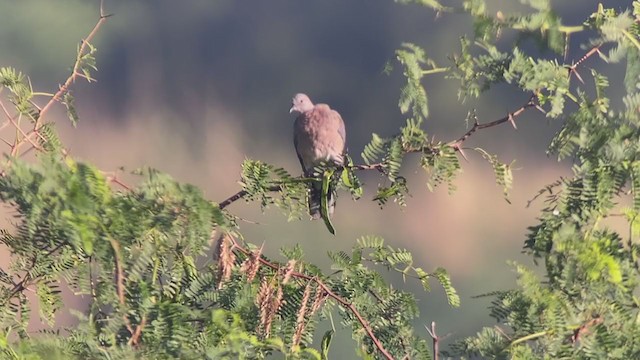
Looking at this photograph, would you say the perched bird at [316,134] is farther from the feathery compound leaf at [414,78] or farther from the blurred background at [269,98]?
the feathery compound leaf at [414,78]

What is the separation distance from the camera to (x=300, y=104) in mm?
5059

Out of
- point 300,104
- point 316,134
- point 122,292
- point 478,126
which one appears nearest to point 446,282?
point 478,126

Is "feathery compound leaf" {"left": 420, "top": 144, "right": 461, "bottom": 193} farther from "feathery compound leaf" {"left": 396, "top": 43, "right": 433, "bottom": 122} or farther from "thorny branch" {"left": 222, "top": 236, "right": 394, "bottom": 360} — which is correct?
"thorny branch" {"left": 222, "top": 236, "right": 394, "bottom": 360}

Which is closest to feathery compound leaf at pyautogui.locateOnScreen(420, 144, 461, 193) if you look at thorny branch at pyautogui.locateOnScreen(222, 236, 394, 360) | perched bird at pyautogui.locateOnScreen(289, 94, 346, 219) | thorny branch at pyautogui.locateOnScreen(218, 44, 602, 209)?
thorny branch at pyautogui.locateOnScreen(218, 44, 602, 209)

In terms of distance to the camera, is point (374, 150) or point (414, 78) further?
point (374, 150)

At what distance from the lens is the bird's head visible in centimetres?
503

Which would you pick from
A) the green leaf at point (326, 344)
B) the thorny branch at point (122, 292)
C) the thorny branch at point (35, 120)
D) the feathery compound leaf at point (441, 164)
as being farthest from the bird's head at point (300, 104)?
the thorny branch at point (122, 292)

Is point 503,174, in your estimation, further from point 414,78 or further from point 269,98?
point 269,98

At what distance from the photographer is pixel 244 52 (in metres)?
5.85

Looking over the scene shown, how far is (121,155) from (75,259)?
2.96 metres

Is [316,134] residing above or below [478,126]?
above

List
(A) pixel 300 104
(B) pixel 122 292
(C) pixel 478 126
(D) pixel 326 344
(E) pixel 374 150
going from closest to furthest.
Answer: (B) pixel 122 292 → (D) pixel 326 344 → (C) pixel 478 126 → (E) pixel 374 150 → (A) pixel 300 104

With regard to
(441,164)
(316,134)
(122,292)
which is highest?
(316,134)

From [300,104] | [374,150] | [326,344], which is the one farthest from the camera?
[300,104]
